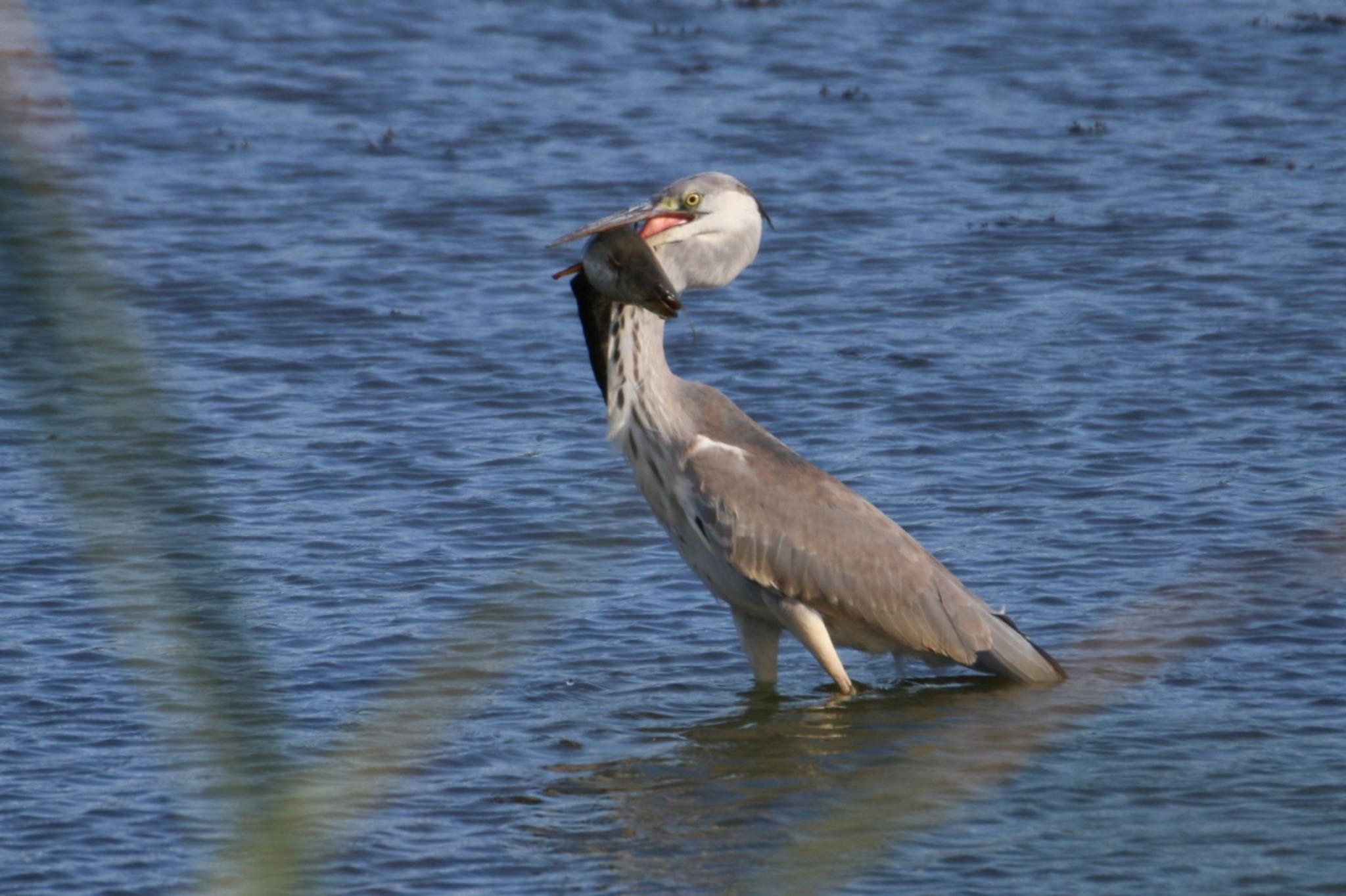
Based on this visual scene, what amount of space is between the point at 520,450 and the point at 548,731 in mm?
3033

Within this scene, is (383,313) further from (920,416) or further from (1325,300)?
(1325,300)

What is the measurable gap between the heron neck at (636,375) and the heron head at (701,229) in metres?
0.23

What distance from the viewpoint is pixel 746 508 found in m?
6.68

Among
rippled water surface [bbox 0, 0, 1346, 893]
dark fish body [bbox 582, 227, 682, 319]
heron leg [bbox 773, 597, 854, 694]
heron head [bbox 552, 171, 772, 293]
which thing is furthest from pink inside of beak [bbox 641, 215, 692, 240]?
dark fish body [bbox 582, 227, 682, 319]

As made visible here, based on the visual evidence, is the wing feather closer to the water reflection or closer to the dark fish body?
the water reflection

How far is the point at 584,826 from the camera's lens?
20.1 ft

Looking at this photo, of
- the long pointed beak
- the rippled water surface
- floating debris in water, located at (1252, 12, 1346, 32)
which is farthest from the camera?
floating debris in water, located at (1252, 12, 1346, 32)

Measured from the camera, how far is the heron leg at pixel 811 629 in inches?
269

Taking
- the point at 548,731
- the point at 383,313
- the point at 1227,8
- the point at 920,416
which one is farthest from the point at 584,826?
the point at 1227,8

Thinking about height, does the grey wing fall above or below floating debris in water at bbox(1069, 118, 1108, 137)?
below

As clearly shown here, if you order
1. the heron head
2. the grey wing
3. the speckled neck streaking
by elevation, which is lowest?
the grey wing

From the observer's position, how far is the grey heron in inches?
263

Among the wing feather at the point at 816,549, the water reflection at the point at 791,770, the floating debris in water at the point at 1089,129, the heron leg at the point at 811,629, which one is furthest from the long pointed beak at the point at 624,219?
the floating debris in water at the point at 1089,129

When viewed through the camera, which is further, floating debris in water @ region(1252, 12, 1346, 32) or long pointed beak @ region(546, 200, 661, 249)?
floating debris in water @ region(1252, 12, 1346, 32)
